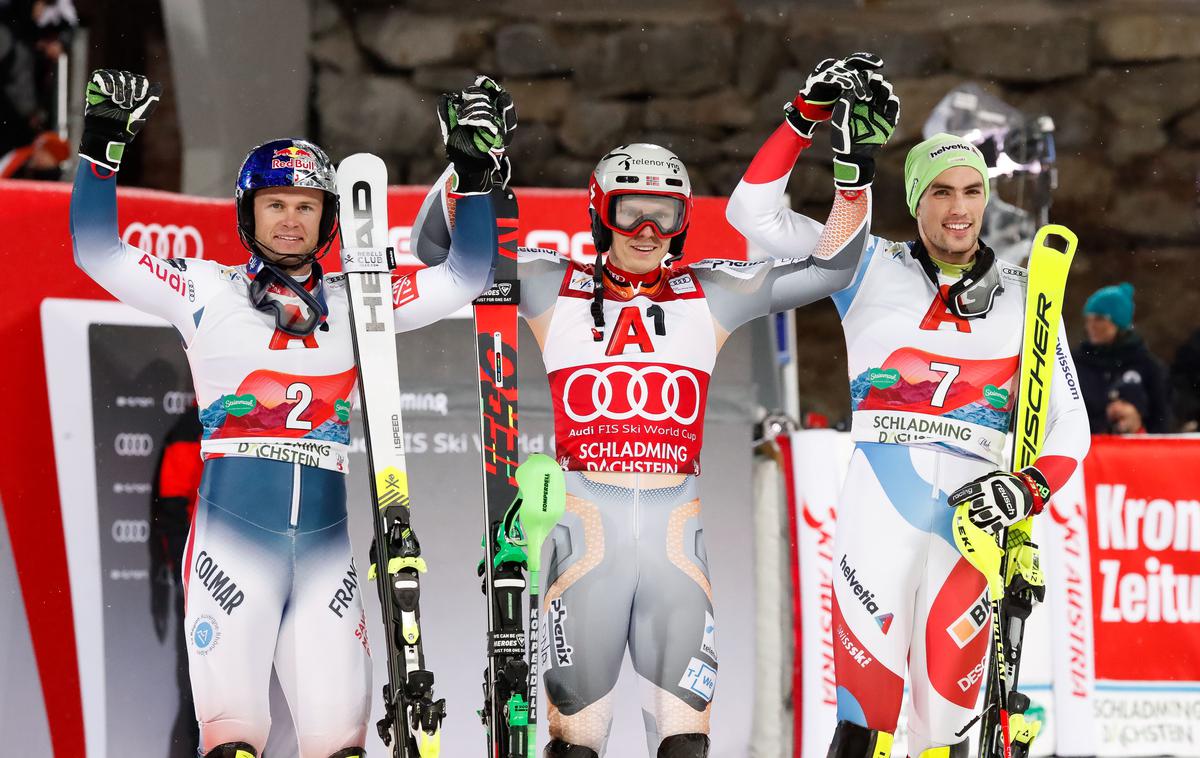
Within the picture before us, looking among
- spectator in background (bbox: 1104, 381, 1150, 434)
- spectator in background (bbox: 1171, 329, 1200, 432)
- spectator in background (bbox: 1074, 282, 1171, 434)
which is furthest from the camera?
spectator in background (bbox: 1171, 329, 1200, 432)

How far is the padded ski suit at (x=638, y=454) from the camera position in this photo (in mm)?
3828

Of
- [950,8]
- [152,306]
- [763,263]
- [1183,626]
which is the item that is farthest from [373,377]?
[950,8]

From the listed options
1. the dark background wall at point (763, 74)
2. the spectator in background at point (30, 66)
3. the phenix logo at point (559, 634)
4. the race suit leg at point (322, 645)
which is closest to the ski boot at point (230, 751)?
the race suit leg at point (322, 645)

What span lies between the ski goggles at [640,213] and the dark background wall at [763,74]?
14.6 feet

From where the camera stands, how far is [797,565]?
235 inches

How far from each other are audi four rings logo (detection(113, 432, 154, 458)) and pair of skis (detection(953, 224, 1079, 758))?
3210mm

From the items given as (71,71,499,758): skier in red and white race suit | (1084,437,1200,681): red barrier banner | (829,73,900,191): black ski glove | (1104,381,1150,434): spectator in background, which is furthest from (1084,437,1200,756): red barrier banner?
(71,71,499,758): skier in red and white race suit

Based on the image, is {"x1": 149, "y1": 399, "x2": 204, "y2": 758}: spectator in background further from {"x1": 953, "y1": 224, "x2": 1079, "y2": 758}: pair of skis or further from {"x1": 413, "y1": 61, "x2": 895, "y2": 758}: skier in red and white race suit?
{"x1": 953, "y1": 224, "x2": 1079, "y2": 758}: pair of skis

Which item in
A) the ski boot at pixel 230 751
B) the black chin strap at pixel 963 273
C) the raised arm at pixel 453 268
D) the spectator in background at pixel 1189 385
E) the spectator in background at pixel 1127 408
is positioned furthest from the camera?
the spectator in background at pixel 1189 385

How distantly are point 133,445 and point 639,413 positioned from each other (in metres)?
2.52

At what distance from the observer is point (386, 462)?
13.0 feet

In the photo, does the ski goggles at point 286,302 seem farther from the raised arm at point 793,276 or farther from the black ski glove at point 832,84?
the black ski glove at point 832,84

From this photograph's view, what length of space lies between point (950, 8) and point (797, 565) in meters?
4.16

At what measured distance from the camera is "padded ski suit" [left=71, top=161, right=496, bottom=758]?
3764 mm
